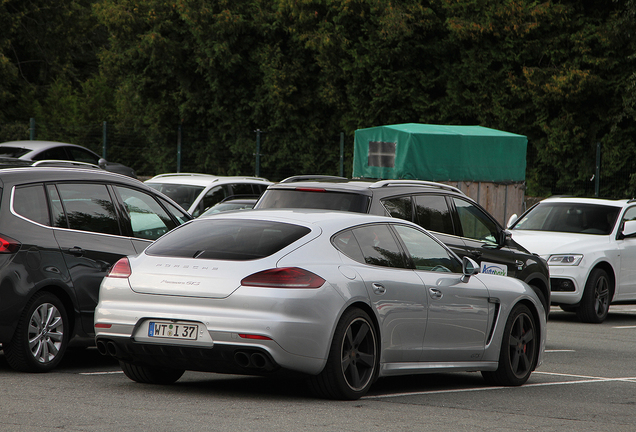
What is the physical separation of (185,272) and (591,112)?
28.1 m

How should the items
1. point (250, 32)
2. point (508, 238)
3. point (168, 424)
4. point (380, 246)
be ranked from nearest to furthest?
point (168, 424) < point (380, 246) < point (508, 238) < point (250, 32)

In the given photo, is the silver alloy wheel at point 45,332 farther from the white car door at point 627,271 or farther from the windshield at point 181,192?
the windshield at point 181,192

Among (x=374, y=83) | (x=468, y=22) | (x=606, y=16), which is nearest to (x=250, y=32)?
(x=374, y=83)

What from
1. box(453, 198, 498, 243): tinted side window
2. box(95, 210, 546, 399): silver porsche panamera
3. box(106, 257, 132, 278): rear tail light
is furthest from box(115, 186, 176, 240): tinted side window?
box(453, 198, 498, 243): tinted side window

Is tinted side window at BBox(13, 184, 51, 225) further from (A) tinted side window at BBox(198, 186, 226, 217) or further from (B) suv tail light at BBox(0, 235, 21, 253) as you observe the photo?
(A) tinted side window at BBox(198, 186, 226, 217)

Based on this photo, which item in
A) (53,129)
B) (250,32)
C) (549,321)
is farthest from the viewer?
(250,32)

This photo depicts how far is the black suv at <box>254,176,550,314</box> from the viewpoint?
→ 10.3 m

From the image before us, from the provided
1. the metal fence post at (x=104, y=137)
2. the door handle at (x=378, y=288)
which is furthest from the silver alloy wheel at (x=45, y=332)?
the metal fence post at (x=104, y=137)

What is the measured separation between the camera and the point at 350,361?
7254 millimetres

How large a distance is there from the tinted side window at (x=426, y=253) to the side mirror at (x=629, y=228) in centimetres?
790

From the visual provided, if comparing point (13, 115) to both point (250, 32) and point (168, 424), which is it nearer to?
point (250, 32)

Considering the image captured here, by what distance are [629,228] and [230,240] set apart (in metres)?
9.92

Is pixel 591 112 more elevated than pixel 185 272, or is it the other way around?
pixel 591 112

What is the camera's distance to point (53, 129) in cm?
3316
